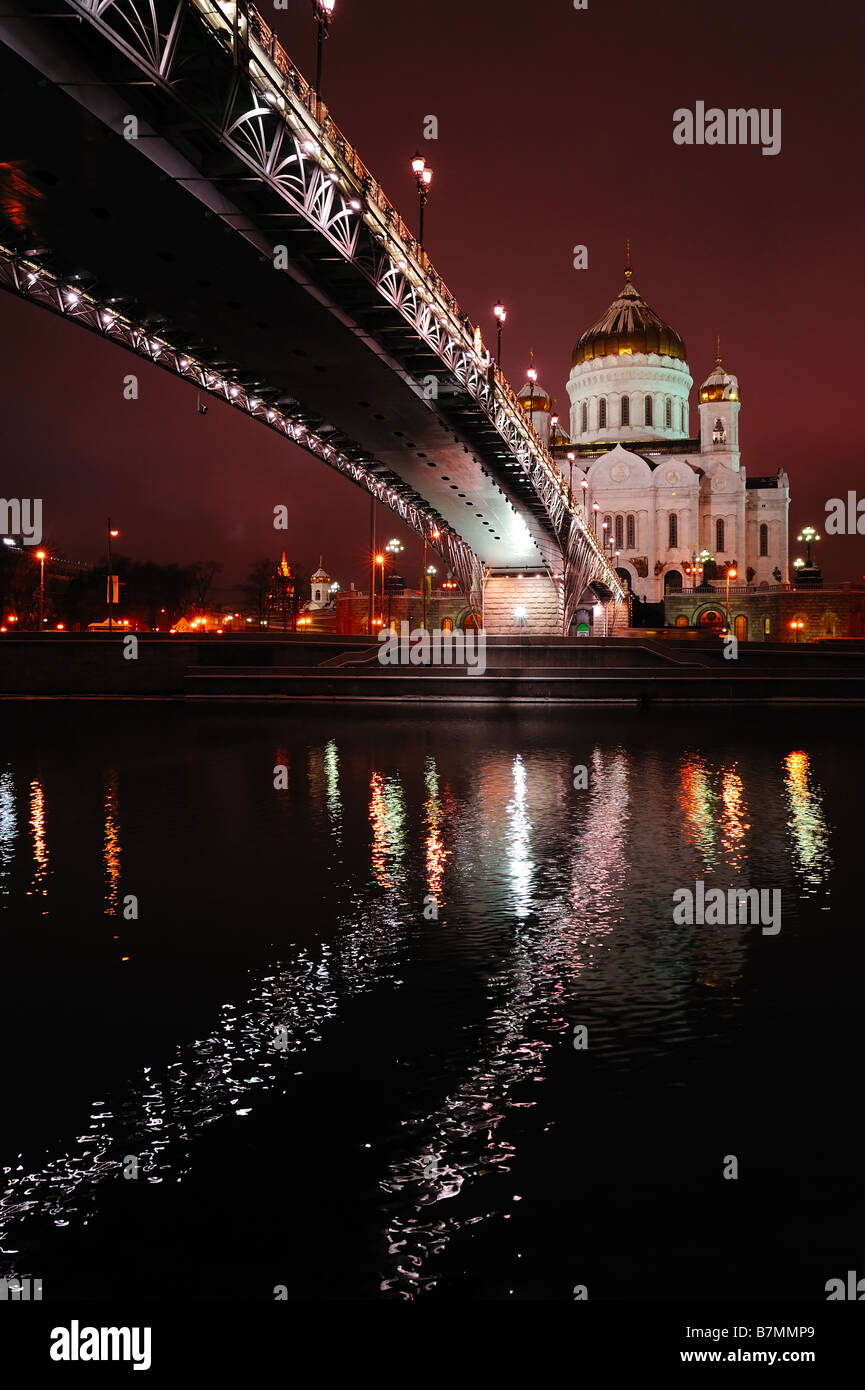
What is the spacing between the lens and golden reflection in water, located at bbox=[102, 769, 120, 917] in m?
8.66

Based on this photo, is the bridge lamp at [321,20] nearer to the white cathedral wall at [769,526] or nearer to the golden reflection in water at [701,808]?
the golden reflection in water at [701,808]

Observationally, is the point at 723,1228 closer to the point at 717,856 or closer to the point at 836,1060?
the point at 836,1060

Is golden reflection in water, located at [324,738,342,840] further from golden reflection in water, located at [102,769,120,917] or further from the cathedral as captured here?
the cathedral

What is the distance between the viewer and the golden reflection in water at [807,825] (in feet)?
31.8

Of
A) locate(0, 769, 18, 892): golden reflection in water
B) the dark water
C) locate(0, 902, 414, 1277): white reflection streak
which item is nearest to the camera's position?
the dark water

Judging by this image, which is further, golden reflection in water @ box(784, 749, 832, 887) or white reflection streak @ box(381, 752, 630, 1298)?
golden reflection in water @ box(784, 749, 832, 887)

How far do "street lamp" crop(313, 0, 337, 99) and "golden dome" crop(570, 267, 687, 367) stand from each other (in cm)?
8347

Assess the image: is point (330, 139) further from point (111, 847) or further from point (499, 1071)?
point (499, 1071)

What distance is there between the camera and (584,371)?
10038cm

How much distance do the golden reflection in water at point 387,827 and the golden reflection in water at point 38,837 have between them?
2.94m

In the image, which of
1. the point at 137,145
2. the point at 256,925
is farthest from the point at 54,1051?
the point at 137,145

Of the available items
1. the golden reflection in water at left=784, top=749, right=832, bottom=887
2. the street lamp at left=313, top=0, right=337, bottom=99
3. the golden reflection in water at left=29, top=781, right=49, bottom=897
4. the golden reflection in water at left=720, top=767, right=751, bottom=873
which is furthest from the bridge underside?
the golden reflection in water at left=784, top=749, right=832, bottom=887

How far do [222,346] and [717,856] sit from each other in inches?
758

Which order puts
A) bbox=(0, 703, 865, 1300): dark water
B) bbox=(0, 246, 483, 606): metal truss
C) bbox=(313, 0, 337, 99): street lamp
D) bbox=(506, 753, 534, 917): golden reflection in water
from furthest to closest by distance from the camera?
1. bbox=(0, 246, 483, 606): metal truss
2. bbox=(313, 0, 337, 99): street lamp
3. bbox=(506, 753, 534, 917): golden reflection in water
4. bbox=(0, 703, 865, 1300): dark water
